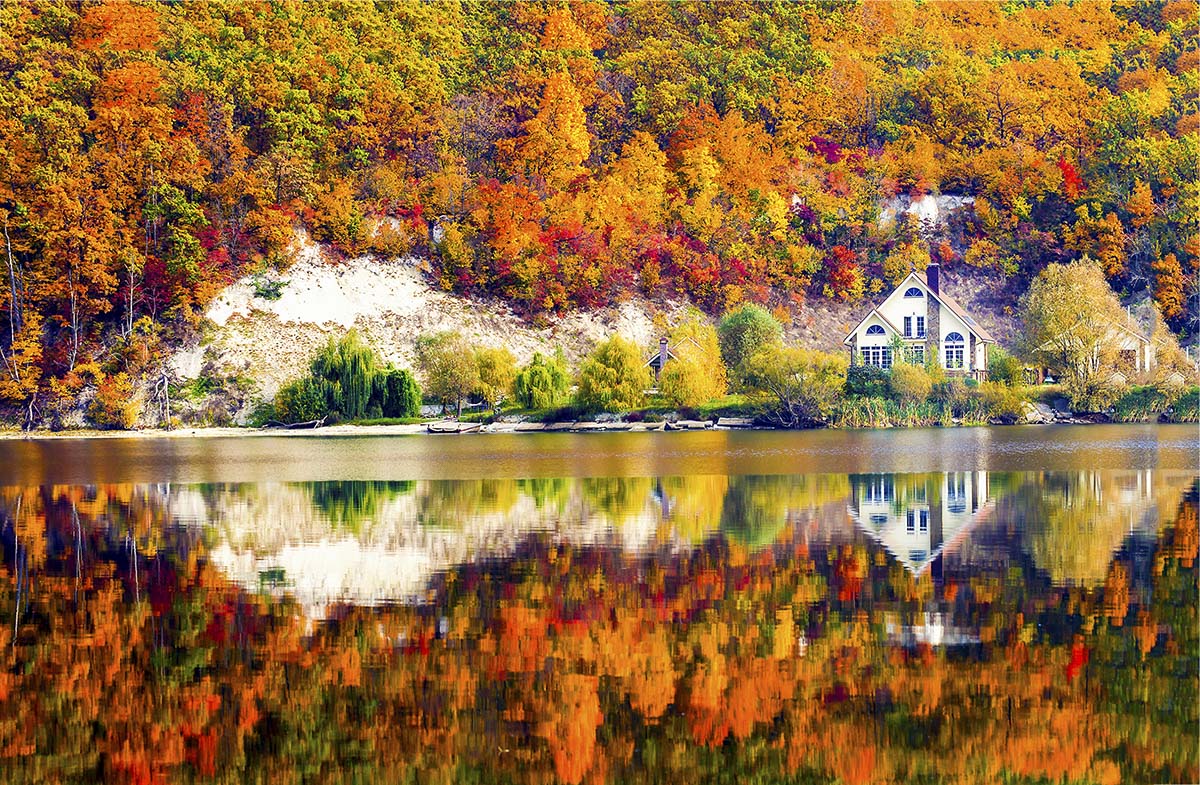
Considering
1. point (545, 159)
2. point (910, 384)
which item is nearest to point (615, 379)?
point (910, 384)

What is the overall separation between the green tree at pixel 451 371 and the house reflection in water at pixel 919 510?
104ft

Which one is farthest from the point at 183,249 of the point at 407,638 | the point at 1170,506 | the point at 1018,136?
the point at 407,638

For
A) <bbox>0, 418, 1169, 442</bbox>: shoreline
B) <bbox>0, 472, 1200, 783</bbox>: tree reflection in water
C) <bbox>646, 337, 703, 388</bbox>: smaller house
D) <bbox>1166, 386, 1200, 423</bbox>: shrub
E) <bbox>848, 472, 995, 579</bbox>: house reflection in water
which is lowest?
<bbox>0, 472, 1200, 783</bbox>: tree reflection in water

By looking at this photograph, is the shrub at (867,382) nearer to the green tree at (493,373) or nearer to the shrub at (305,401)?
the green tree at (493,373)

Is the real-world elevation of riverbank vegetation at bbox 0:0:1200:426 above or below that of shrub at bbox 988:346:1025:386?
above

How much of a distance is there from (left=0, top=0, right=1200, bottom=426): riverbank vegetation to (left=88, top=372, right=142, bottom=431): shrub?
0.35m

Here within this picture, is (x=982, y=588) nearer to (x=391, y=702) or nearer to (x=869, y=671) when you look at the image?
(x=869, y=671)

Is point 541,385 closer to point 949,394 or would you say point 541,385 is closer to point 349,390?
point 349,390

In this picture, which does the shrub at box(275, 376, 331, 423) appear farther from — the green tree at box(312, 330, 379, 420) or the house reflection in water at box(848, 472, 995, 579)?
the house reflection in water at box(848, 472, 995, 579)

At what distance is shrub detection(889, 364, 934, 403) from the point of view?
2212 inches

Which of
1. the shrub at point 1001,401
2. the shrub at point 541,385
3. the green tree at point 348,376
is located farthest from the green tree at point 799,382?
the green tree at point 348,376

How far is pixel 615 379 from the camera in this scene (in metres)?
56.9

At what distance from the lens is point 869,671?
442 inches

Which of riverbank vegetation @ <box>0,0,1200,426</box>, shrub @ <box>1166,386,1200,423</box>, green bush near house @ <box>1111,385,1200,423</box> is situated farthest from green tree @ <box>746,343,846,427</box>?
riverbank vegetation @ <box>0,0,1200,426</box>
